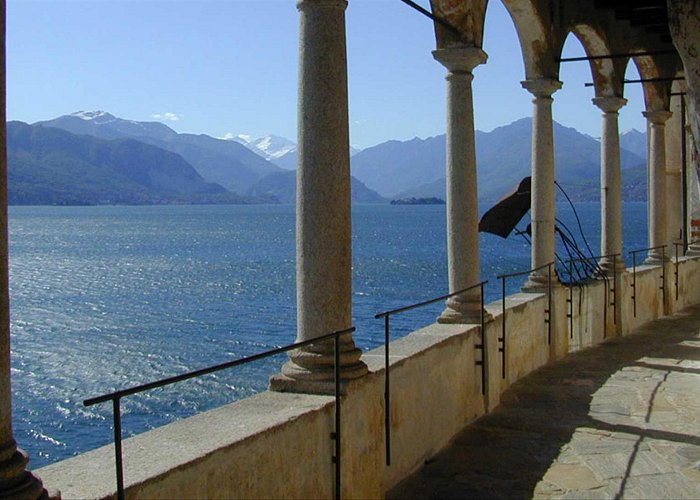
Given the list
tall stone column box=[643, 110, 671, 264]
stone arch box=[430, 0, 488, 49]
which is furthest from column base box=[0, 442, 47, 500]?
tall stone column box=[643, 110, 671, 264]

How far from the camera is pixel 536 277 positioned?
10.9m

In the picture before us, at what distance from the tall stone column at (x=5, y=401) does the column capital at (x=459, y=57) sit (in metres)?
5.59

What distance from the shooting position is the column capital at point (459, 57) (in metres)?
8.15

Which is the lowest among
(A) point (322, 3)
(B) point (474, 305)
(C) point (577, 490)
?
(C) point (577, 490)

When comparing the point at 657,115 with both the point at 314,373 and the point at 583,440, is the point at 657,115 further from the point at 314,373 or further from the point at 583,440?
the point at 314,373

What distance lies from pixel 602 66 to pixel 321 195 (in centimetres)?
933

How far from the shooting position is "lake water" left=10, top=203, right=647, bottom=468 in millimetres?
22719

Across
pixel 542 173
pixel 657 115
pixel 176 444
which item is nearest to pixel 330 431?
pixel 176 444

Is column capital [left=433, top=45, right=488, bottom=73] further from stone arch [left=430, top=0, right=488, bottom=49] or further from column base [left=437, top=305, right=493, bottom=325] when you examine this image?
column base [left=437, top=305, right=493, bottom=325]

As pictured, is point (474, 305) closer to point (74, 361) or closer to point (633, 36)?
point (633, 36)

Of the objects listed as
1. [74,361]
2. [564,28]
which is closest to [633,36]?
[564,28]

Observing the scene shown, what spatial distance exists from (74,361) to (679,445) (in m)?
25.1

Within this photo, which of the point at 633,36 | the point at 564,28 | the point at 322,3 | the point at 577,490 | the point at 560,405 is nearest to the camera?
the point at 322,3

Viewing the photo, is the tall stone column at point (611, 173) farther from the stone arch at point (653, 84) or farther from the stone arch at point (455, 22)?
the stone arch at point (455, 22)
